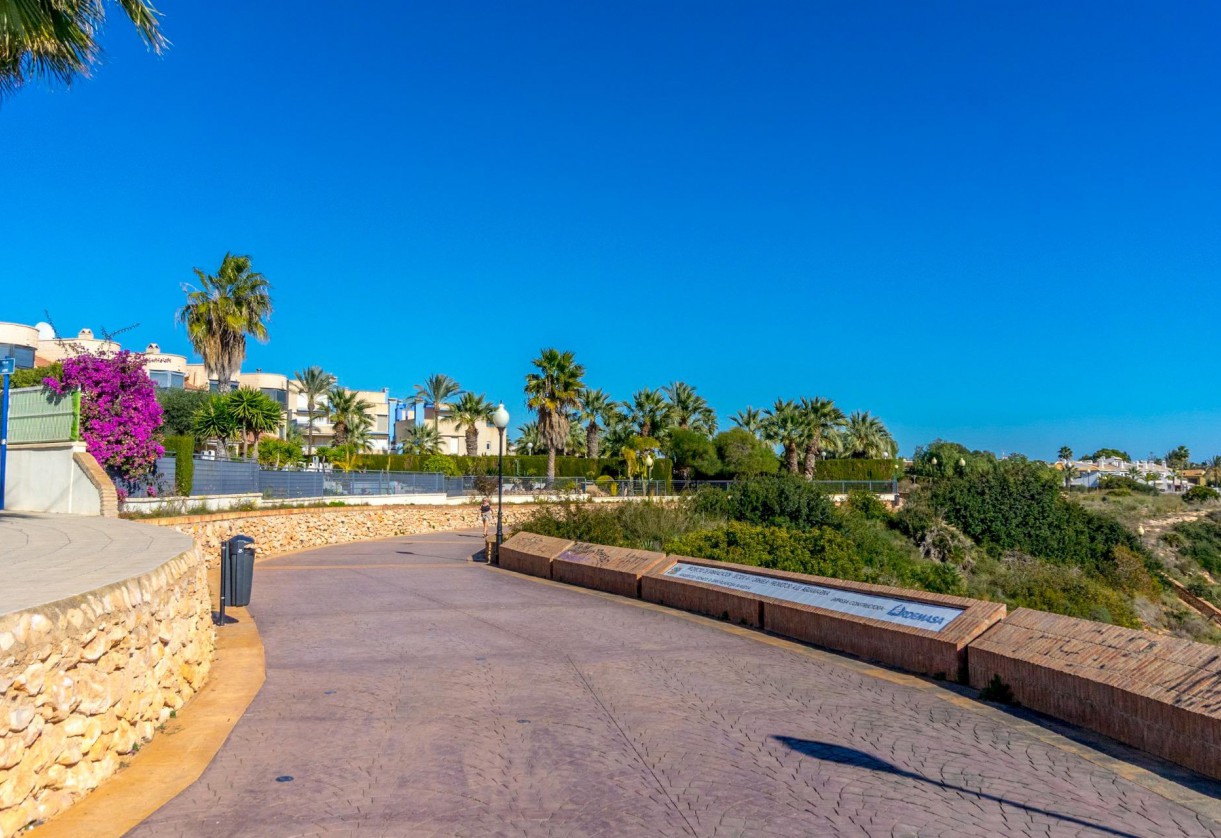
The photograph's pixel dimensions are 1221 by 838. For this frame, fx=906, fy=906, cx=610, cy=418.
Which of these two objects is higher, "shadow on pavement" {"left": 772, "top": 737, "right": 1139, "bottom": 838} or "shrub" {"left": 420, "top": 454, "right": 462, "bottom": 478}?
"shrub" {"left": 420, "top": 454, "right": 462, "bottom": 478}

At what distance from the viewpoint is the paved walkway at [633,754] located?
17.5 ft

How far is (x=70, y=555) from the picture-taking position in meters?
9.52

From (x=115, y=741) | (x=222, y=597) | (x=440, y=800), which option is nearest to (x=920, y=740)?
(x=440, y=800)

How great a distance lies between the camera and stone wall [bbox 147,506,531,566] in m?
21.9

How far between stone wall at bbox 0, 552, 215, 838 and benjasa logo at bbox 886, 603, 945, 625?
7.15m

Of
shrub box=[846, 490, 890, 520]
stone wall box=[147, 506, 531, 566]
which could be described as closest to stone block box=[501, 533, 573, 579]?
stone wall box=[147, 506, 531, 566]

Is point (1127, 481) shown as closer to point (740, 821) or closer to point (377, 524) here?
point (377, 524)

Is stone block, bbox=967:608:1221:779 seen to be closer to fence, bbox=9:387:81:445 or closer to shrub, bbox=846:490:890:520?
fence, bbox=9:387:81:445

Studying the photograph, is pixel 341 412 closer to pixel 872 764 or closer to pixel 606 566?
pixel 606 566

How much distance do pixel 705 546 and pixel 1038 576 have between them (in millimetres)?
12232

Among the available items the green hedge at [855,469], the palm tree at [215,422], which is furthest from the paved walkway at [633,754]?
the green hedge at [855,469]

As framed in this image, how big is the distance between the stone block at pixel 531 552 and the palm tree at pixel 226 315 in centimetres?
3146

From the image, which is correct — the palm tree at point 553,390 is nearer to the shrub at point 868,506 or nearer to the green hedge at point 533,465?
the green hedge at point 533,465

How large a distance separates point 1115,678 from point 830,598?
4235mm
